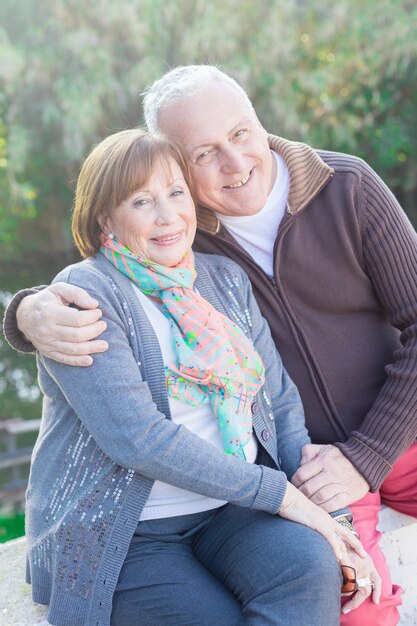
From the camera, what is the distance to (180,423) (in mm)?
1715

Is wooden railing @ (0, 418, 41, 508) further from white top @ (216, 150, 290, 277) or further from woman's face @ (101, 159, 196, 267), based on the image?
woman's face @ (101, 159, 196, 267)

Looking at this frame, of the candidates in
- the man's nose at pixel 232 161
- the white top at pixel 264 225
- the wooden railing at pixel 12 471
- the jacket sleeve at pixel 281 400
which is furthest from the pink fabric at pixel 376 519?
the wooden railing at pixel 12 471

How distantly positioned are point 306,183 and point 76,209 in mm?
683

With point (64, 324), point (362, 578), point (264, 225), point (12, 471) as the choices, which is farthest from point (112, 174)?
point (12, 471)

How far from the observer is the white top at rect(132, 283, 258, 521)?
5.55ft

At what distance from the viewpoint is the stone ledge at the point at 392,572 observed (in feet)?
5.87

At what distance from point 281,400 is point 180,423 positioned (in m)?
0.39

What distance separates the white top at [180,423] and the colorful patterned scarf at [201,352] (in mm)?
21

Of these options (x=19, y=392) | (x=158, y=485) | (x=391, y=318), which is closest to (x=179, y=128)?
(x=391, y=318)

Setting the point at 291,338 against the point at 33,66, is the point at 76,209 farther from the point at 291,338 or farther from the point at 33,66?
the point at 33,66

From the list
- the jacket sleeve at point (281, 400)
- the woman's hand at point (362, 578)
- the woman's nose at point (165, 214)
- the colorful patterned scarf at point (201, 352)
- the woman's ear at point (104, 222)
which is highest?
the woman's nose at point (165, 214)

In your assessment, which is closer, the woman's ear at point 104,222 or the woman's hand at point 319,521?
the woman's hand at point 319,521

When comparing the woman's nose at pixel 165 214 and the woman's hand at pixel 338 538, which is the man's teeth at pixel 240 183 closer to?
the woman's nose at pixel 165 214

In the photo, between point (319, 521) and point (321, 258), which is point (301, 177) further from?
point (319, 521)
